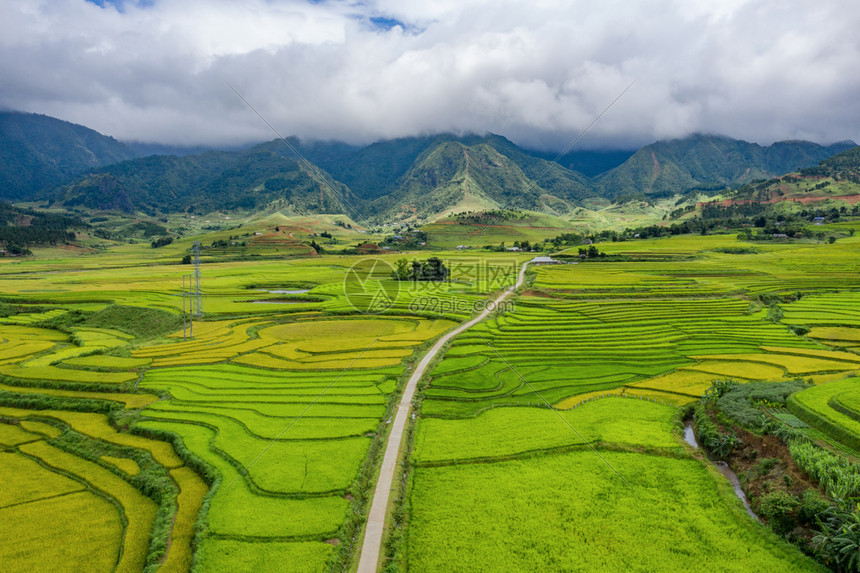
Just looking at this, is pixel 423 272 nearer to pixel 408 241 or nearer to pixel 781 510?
pixel 781 510

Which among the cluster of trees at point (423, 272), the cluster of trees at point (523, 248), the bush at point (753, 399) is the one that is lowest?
the bush at point (753, 399)

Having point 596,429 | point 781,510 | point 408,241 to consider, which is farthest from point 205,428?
point 408,241

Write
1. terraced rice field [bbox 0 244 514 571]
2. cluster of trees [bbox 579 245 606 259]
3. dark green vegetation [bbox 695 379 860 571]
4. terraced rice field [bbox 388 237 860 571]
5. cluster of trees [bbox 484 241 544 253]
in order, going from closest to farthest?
dark green vegetation [bbox 695 379 860 571]
terraced rice field [bbox 388 237 860 571]
terraced rice field [bbox 0 244 514 571]
cluster of trees [bbox 579 245 606 259]
cluster of trees [bbox 484 241 544 253]

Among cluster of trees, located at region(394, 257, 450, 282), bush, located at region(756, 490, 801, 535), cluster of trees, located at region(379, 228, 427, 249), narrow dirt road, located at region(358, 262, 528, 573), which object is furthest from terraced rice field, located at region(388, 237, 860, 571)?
cluster of trees, located at region(379, 228, 427, 249)

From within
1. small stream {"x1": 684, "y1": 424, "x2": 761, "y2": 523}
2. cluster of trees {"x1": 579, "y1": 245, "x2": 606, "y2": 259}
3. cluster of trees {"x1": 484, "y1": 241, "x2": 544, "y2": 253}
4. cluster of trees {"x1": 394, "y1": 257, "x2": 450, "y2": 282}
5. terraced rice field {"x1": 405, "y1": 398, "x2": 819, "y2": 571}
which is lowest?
small stream {"x1": 684, "y1": 424, "x2": 761, "y2": 523}

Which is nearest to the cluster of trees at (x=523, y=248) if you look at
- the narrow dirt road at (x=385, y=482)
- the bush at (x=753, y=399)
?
the narrow dirt road at (x=385, y=482)

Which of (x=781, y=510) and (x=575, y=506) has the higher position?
(x=781, y=510)

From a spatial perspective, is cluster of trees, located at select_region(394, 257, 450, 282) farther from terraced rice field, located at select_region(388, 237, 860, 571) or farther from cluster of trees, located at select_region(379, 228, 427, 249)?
cluster of trees, located at select_region(379, 228, 427, 249)

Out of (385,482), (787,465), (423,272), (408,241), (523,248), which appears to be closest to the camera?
(385,482)

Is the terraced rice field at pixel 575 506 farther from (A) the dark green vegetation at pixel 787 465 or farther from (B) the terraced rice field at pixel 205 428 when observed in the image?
(B) the terraced rice field at pixel 205 428
